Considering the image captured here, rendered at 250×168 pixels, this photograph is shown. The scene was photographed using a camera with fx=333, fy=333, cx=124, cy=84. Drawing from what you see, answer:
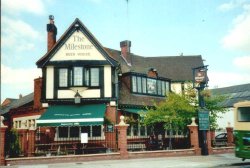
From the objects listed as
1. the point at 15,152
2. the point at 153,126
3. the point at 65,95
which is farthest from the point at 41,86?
the point at 153,126

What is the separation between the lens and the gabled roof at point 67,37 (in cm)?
2691

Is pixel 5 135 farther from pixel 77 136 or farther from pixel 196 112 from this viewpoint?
pixel 196 112

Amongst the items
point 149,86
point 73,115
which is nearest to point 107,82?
point 73,115

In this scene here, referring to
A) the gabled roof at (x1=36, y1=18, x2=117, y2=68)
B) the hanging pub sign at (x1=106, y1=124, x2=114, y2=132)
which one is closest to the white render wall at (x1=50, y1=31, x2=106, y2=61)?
the gabled roof at (x1=36, y1=18, x2=117, y2=68)

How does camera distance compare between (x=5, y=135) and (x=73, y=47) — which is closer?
(x=5, y=135)

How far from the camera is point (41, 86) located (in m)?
26.9

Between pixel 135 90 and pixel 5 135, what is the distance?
13.9 m

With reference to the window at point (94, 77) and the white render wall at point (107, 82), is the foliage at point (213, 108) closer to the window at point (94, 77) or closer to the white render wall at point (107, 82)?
the white render wall at point (107, 82)

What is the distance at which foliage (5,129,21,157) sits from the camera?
20967 mm

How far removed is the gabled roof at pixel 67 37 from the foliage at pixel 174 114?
18.0ft

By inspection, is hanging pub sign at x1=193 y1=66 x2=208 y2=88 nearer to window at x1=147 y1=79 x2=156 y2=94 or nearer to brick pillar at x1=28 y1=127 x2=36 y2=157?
window at x1=147 y1=79 x2=156 y2=94

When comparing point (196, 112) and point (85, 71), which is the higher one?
point (85, 71)

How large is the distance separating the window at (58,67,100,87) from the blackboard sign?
8.64 meters

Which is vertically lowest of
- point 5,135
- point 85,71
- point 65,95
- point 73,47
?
point 5,135
